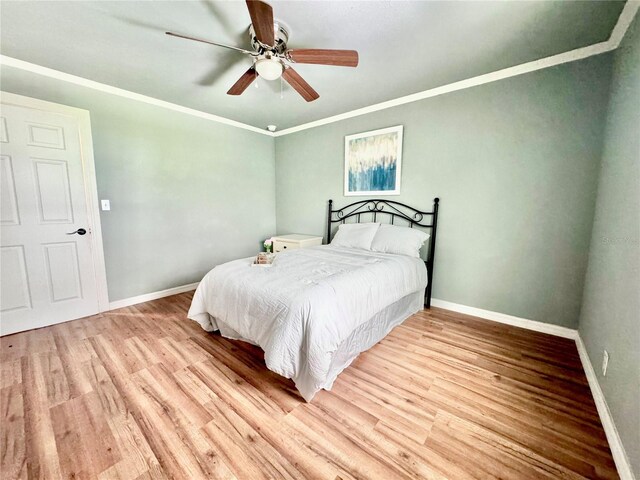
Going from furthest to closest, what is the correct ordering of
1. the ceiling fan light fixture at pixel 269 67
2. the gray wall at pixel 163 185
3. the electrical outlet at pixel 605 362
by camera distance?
the gray wall at pixel 163 185
the ceiling fan light fixture at pixel 269 67
the electrical outlet at pixel 605 362

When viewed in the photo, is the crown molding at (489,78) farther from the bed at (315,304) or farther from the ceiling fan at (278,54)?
the ceiling fan at (278,54)

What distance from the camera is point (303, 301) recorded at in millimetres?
1562

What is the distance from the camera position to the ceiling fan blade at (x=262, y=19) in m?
1.31

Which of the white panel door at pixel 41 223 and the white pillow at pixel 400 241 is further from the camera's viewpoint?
the white pillow at pixel 400 241

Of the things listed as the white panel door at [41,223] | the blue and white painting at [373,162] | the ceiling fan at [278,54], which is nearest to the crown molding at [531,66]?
the blue and white painting at [373,162]

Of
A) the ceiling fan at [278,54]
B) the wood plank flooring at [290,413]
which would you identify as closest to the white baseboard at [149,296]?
the wood plank flooring at [290,413]

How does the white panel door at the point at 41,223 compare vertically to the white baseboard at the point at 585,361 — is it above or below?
above

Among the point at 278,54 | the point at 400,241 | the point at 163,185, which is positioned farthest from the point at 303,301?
the point at 163,185

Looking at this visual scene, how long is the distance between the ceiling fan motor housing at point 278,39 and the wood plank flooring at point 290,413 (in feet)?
7.71

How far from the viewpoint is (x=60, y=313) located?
8.39 ft

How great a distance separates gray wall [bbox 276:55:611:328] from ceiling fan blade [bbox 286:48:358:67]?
1.53m

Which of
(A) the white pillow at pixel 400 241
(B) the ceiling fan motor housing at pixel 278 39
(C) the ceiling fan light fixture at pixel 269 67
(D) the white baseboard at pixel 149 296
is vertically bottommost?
(D) the white baseboard at pixel 149 296

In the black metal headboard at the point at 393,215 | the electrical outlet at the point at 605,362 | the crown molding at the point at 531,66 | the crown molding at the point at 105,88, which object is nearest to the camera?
the electrical outlet at the point at 605,362

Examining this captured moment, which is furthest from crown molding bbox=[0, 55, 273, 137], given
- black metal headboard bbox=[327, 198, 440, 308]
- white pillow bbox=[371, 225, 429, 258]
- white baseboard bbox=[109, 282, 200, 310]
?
white pillow bbox=[371, 225, 429, 258]
